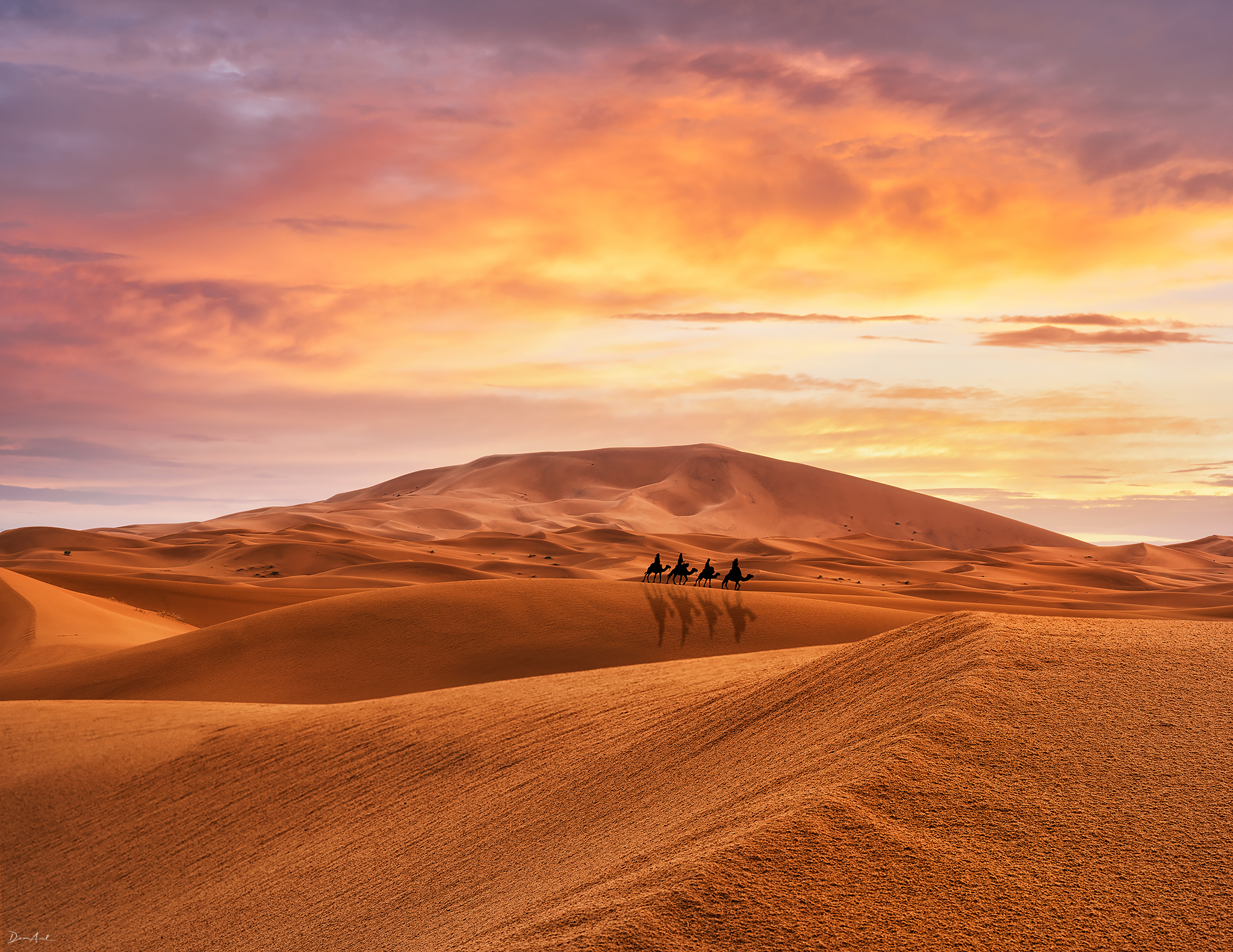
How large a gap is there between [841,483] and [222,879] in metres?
114

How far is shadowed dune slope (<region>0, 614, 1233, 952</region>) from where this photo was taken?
3.66 metres

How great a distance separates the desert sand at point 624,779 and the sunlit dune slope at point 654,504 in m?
56.9

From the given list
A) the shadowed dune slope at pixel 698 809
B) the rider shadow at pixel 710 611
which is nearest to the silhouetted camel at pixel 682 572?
the rider shadow at pixel 710 611

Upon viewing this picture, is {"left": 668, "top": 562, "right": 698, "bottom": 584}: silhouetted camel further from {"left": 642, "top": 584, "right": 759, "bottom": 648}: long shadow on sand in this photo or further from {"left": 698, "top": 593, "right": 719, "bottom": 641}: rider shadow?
{"left": 698, "top": 593, "right": 719, "bottom": 641}: rider shadow

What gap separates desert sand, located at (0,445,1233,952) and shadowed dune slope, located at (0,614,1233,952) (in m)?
0.02

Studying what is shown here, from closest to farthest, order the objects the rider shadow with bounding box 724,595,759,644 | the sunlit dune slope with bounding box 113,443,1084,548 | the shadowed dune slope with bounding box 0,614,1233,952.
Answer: the shadowed dune slope with bounding box 0,614,1233,952
the rider shadow with bounding box 724,595,759,644
the sunlit dune slope with bounding box 113,443,1084,548

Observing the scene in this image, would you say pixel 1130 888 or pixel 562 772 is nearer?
pixel 1130 888

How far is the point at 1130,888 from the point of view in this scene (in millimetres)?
3672

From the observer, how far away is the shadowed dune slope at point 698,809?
12.0 feet

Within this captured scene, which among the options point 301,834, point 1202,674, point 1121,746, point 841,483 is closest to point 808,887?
point 1121,746

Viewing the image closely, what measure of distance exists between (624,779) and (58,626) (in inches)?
858

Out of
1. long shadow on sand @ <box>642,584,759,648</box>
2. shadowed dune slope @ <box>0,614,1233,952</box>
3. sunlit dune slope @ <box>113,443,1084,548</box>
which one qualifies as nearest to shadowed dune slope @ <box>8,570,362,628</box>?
long shadow on sand @ <box>642,584,759,648</box>

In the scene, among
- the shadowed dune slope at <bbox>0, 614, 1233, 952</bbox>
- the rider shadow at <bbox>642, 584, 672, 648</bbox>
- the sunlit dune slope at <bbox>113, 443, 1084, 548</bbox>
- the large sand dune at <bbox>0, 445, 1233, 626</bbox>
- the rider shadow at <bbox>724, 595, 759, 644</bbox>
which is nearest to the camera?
the shadowed dune slope at <bbox>0, 614, 1233, 952</bbox>

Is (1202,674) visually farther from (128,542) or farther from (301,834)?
(128,542)
